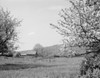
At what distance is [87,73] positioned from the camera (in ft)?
31.7

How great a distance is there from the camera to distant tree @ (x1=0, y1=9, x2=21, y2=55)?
36562 millimetres

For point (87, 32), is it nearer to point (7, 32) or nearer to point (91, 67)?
point (91, 67)

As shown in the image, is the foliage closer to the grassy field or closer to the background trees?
the background trees

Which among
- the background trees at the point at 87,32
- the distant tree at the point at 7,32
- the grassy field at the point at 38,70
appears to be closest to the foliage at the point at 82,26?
the background trees at the point at 87,32

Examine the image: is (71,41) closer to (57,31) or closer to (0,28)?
(57,31)

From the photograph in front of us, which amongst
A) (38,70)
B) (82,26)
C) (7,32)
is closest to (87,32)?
(82,26)

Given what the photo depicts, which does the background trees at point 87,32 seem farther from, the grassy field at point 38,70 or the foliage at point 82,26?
Result: the grassy field at point 38,70

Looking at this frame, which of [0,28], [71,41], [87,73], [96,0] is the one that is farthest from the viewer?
[0,28]

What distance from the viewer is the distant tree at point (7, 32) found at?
3656cm

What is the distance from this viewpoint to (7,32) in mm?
38062

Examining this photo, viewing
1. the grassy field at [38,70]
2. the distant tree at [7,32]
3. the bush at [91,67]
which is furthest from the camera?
the distant tree at [7,32]

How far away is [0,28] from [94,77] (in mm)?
29608

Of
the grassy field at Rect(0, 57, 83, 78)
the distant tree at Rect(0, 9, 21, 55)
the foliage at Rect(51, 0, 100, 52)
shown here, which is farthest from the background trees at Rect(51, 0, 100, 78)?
the distant tree at Rect(0, 9, 21, 55)

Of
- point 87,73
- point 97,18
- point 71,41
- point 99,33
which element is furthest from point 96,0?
point 87,73
